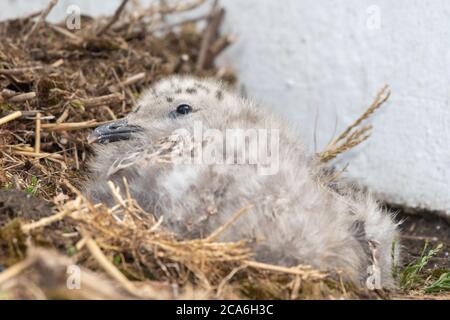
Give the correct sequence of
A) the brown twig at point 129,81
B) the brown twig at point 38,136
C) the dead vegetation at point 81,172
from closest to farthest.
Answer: the dead vegetation at point 81,172 → the brown twig at point 38,136 → the brown twig at point 129,81

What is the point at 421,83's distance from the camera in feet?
11.7

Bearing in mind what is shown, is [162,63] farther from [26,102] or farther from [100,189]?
[100,189]

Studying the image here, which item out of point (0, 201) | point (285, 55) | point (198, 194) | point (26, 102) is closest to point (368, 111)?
point (285, 55)

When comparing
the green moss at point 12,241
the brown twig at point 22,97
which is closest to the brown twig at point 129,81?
the brown twig at point 22,97

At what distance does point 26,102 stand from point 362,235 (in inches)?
69.1

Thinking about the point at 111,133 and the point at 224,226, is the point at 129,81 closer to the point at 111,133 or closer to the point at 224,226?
the point at 111,133

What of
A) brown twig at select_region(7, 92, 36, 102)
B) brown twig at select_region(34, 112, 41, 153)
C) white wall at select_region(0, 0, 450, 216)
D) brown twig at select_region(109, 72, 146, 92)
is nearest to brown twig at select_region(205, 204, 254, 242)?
brown twig at select_region(34, 112, 41, 153)

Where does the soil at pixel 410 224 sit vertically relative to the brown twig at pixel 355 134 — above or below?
below

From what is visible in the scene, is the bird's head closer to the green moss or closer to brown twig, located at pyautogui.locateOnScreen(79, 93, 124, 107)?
brown twig, located at pyautogui.locateOnScreen(79, 93, 124, 107)

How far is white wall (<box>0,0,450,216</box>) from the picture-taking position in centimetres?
351

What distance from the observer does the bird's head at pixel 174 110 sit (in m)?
2.90

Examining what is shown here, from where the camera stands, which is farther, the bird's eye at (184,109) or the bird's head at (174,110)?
the bird's eye at (184,109)

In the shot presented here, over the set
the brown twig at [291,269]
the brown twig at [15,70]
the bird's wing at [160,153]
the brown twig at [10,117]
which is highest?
the brown twig at [15,70]

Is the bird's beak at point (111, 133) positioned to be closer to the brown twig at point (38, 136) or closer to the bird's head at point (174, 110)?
the bird's head at point (174, 110)
